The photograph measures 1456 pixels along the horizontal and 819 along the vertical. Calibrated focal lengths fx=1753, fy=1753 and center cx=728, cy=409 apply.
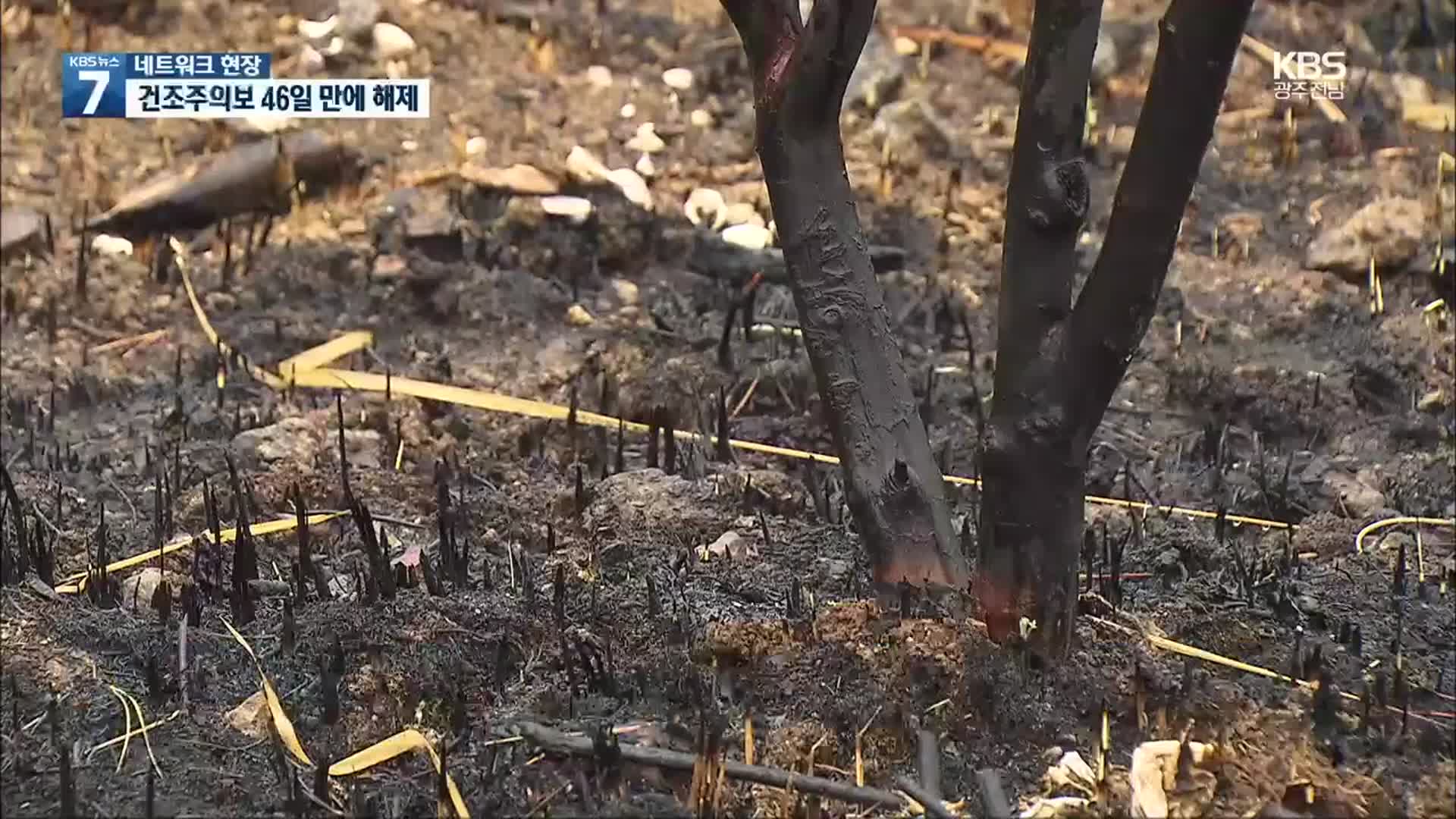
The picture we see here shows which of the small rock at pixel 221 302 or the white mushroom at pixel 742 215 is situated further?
the white mushroom at pixel 742 215

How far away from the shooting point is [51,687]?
2.98 meters

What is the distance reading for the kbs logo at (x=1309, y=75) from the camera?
6.04 metres

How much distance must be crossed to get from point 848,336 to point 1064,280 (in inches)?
16.5

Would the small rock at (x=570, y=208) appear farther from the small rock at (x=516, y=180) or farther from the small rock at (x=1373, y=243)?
the small rock at (x=1373, y=243)

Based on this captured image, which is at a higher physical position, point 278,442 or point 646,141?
point 646,141

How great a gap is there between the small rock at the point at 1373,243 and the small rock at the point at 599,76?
2.83 m

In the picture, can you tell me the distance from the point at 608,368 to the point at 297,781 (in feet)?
7.52

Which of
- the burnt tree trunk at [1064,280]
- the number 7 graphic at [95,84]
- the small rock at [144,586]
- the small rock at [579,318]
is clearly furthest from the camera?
the small rock at [579,318]

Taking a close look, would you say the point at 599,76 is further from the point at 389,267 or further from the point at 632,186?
the point at 389,267

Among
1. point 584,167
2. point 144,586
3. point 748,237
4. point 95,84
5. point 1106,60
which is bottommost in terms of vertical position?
point 144,586

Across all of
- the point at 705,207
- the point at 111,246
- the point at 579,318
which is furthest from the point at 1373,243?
the point at 111,246

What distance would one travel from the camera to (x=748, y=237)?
19.2 feet

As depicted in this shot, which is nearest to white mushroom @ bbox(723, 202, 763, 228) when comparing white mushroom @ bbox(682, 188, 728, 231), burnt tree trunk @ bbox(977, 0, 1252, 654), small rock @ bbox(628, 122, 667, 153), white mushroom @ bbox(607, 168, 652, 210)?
white mushroom @ bbox(682, 188, 728, 231)

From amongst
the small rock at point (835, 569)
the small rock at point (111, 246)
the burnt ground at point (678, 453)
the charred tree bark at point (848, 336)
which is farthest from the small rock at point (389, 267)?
the charred tree bark at point (848, 336)
